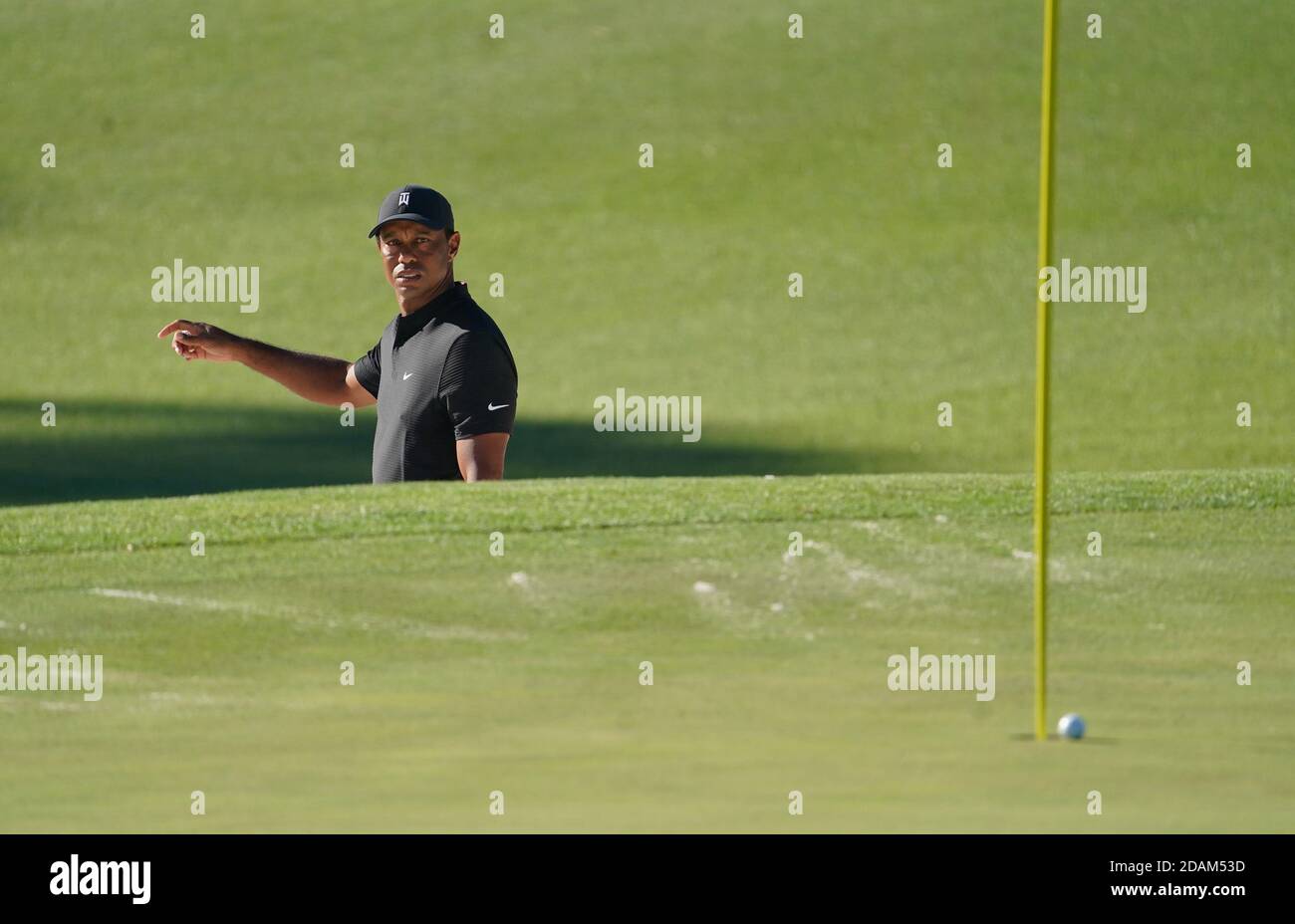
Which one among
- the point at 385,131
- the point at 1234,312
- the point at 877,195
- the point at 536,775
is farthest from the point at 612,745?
the point at 385,131

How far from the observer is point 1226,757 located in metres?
7.03

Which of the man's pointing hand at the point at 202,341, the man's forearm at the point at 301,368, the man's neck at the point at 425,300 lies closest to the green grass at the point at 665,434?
the man's forearm at the point at 301,368

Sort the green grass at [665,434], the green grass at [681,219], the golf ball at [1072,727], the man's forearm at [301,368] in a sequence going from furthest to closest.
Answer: the green grass at [681,219] → the man's forearm at [301,368] → the golf ball at [1072,727] → the green grass at [665,434]

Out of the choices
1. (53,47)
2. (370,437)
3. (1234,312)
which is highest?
(53,47)

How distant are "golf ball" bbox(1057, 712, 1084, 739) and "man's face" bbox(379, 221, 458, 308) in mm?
3455

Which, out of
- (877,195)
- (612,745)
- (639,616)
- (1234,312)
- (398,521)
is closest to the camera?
(612,745)

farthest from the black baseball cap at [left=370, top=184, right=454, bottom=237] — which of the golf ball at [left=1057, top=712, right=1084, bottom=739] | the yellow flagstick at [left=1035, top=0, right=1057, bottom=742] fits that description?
the golf ball at [left=1057, top=712, right=1084, bottom=739]

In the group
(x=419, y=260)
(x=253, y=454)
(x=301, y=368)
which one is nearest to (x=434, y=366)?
(x=419, y=260)

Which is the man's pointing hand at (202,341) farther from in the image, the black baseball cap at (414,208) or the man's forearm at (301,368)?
the black baseball cap at (414,208)

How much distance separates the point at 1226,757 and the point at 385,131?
3298 centimetres

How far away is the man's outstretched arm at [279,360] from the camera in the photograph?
10000 mm

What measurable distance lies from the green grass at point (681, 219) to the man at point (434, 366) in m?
13.4

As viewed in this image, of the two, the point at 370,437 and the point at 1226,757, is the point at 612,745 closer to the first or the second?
the point at 1226,757

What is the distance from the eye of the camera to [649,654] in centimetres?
925
